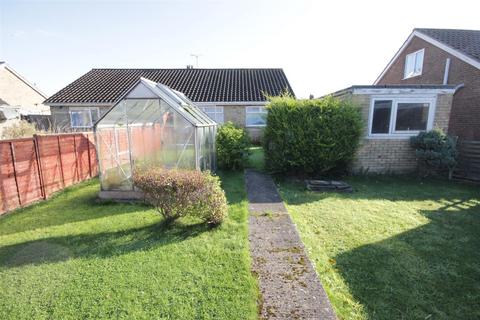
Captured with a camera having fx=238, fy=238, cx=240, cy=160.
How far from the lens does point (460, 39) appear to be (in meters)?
14.7

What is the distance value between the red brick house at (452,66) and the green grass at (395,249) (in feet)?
23.8

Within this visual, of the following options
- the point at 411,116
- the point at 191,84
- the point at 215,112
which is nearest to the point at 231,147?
the point at 411,116

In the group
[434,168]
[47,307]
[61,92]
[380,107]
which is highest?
[61,92]

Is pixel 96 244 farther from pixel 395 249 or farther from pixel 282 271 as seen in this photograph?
pixel 395 249

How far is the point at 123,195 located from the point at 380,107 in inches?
394

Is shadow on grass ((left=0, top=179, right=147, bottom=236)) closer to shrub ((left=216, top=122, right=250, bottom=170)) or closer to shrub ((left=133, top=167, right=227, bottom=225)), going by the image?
shrub ((left=133, top=167, right=227, bottom=225))

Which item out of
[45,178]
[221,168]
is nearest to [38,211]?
[45,178]

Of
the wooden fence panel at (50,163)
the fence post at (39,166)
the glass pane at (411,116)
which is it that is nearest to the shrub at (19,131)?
the wooden fence panel at (50,163)

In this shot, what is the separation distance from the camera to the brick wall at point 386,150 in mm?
9555

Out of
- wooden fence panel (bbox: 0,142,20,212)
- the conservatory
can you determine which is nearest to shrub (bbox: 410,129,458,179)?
the conservatory

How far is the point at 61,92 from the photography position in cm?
1894

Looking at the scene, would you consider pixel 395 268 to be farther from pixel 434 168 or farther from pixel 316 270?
pixel 434 168

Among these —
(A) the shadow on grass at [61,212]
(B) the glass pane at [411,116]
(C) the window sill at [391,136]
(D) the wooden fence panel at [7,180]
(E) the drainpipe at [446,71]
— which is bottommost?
(A) the shadow on grass at [61,212]

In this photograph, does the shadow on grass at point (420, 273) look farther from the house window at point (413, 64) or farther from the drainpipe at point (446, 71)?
the house window at point (413, 64)
